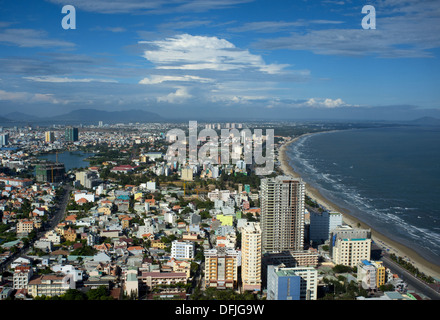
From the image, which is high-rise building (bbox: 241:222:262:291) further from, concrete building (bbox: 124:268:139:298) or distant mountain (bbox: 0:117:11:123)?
distant mountain (bbox: 0:117:11:123)

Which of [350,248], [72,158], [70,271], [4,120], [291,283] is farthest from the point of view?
[4,120]

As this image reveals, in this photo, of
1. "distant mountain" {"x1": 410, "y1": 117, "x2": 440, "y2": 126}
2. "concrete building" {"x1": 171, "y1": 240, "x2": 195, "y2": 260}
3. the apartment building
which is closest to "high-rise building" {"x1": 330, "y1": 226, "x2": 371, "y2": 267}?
"concrete building" {"x1": 171, "y1": 240, "x2": 195, "y2": 260}

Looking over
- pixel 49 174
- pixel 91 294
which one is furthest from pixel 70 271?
pixel 49 174

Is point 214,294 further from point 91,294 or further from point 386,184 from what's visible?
point 386,184

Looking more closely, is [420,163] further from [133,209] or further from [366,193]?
[133,209]
